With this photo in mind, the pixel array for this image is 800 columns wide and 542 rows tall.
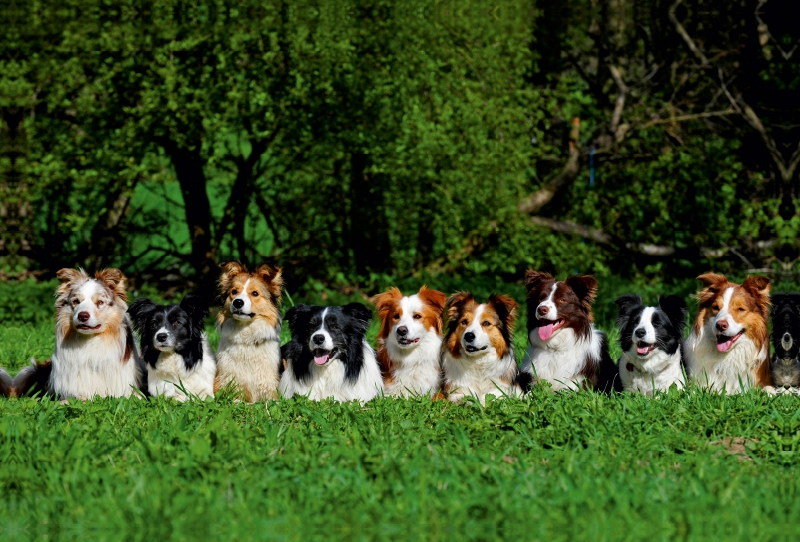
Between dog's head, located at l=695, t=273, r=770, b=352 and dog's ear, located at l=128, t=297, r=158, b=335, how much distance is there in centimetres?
426

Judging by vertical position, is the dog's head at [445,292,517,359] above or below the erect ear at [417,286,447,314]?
below

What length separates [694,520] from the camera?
4.44 meters

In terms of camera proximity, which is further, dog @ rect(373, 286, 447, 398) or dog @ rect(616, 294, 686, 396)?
dog @ rect(373, 286, 447, 398)

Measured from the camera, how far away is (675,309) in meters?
7.07

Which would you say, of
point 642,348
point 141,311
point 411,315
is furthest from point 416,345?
point 141,311

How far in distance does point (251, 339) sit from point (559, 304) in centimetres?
244

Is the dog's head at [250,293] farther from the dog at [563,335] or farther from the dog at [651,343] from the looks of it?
the dog at [651,343]

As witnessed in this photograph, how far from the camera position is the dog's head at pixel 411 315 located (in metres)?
7.30

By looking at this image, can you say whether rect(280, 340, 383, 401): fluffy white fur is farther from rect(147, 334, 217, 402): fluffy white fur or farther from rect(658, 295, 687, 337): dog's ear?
rect(658, 295, 687, 337): dog's ear

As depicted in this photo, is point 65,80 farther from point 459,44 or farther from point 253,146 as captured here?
point 459,44

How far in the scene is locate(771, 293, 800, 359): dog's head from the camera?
23.6 feet

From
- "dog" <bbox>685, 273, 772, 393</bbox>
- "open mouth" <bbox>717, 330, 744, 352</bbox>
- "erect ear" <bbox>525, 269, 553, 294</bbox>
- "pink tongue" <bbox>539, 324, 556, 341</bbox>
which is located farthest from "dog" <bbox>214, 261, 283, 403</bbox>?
"open mouth" <bbox>717, 330, 744, 352</bbox>

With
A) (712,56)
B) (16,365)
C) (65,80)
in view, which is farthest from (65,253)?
(712,56)

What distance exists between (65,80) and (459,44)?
5.67 m
